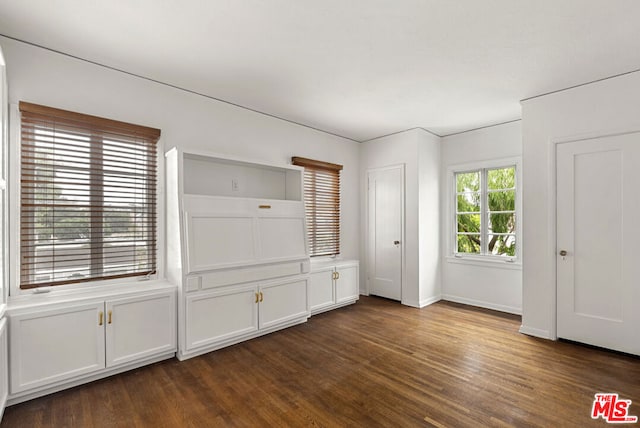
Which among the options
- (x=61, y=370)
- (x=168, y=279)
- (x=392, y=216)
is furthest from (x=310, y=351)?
(x=392, y=216)

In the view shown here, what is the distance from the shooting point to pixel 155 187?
125 inches

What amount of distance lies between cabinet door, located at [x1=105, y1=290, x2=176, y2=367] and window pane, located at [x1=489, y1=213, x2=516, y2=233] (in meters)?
4.39

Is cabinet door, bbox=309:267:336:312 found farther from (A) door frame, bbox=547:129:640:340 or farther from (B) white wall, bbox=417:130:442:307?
(A) door frame, bbox=547:129:640:340

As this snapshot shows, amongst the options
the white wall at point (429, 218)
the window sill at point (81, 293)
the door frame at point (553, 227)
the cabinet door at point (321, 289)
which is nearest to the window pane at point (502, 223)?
the white wall at point (429, 218)

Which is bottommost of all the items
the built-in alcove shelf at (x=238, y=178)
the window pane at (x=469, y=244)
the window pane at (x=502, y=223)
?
the window pane at (x=469, y=244)

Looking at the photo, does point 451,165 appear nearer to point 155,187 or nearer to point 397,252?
point 397,252

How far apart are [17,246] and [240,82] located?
2.38 metres

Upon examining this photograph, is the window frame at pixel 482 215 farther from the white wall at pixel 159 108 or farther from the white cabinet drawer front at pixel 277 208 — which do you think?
the white cabinet drawer front at pixel 277 208

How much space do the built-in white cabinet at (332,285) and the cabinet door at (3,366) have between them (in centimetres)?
284

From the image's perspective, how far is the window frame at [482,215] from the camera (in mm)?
4371

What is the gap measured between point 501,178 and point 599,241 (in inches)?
64.7

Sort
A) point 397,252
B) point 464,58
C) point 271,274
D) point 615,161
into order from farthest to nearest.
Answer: point 397,252, point 271,274, point 615,161, point 464,58

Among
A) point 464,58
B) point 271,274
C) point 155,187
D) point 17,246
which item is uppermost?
point 464,58

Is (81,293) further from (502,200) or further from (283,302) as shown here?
(502,200)
